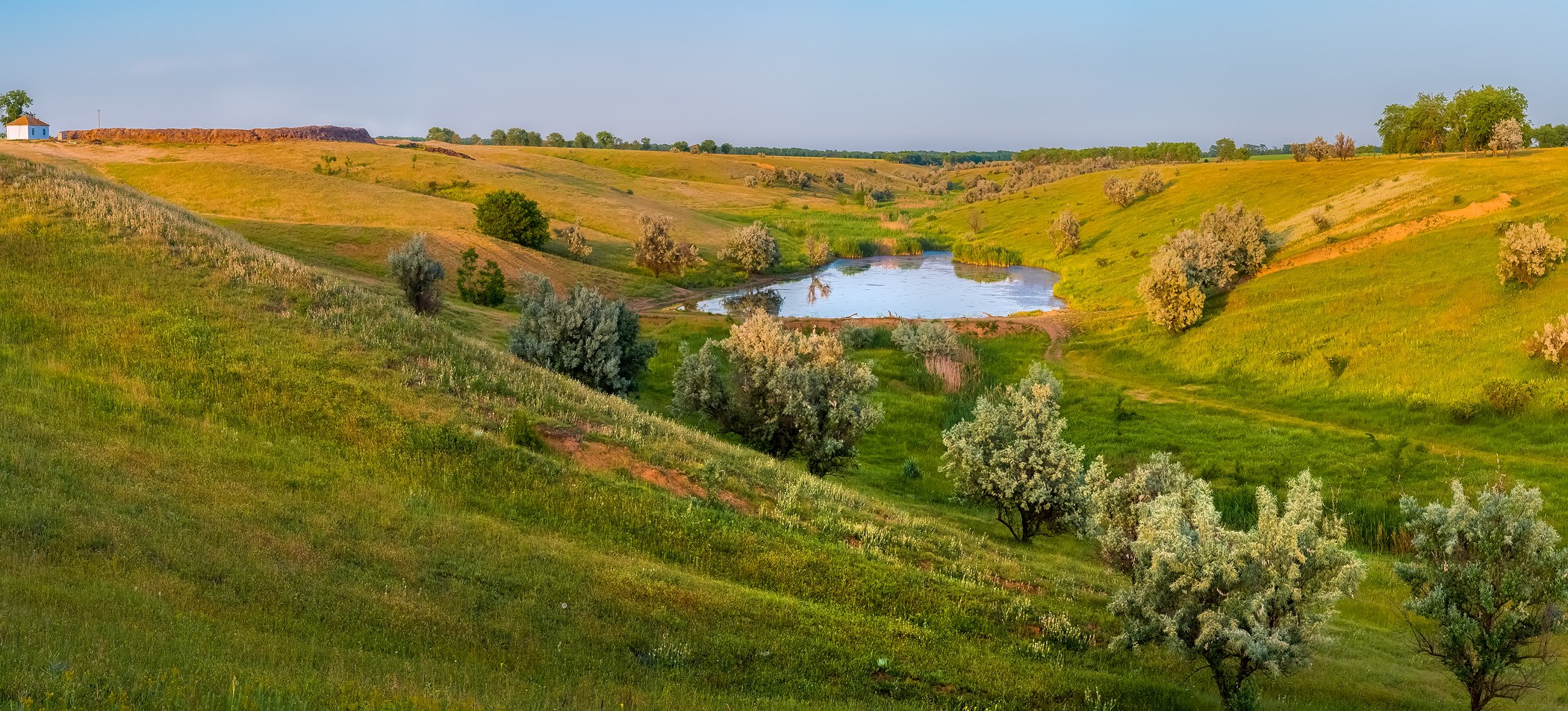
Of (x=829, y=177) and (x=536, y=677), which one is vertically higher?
(x=829, y=177)

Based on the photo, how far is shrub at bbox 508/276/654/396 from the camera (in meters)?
33.9

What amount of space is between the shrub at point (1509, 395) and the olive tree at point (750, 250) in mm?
63490

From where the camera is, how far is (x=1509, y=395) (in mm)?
33688

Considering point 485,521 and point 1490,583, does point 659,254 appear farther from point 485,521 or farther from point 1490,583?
point 1490,583

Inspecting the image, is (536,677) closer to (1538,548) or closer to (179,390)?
(179,390)

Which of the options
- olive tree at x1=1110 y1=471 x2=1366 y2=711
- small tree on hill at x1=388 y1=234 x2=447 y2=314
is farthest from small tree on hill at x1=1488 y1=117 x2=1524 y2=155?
small tree on hill at x1=388 y1=234 x2=447 y2=314

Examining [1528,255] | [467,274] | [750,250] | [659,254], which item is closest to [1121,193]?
[750,250]

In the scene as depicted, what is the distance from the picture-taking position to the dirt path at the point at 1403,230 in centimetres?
5388

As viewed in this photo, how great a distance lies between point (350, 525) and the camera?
526 inches

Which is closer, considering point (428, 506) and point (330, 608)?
point (330, 608)

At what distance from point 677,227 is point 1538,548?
9207cm

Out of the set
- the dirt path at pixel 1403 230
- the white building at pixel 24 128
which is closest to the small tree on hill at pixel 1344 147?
the dirt path at pixel 1403 230

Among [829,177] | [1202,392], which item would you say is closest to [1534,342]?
[1202,392]

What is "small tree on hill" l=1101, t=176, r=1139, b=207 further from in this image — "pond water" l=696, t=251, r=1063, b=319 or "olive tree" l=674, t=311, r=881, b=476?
"olive tree" l=674, t=311, r=881, b=476
